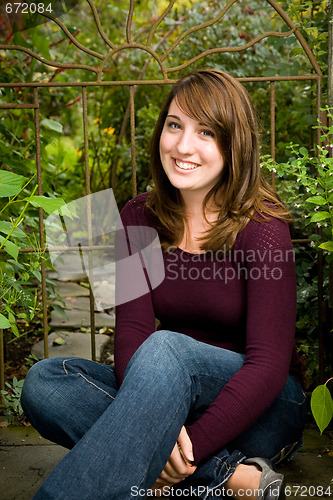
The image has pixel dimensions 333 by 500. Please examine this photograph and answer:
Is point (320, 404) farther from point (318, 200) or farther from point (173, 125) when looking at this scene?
point (173, 125)

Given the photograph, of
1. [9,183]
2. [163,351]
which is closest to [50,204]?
[9,183]

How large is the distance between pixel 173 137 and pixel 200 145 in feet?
0.31

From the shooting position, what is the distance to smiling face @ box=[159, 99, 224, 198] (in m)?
1.71

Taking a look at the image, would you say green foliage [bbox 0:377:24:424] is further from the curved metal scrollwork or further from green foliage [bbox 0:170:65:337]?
the curved metal scrollwork

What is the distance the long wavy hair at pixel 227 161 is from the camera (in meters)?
1.68

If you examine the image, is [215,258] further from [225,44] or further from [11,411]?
[225,44]

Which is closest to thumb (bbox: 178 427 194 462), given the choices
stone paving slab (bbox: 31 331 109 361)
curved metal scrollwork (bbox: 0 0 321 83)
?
curved metal scrollwork (bbox: 0 0 321 83)

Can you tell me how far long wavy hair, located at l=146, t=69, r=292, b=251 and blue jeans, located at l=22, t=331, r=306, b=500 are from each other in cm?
36

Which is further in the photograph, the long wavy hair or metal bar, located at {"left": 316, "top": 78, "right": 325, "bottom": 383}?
metal bar, located at {"left": 316, "top": 78, "right": 325, "bottom": 383}

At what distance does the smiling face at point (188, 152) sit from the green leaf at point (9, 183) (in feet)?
1.50

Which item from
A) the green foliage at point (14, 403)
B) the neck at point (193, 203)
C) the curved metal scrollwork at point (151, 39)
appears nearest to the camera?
the neck at point (193, 203)

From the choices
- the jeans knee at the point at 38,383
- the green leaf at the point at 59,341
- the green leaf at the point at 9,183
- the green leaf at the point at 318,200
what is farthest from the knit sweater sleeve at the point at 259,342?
the green leaf at the point at 59,341

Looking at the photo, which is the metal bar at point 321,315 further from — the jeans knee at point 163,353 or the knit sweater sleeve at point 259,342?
the jeans knee at point 163,353

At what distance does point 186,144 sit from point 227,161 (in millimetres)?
133
